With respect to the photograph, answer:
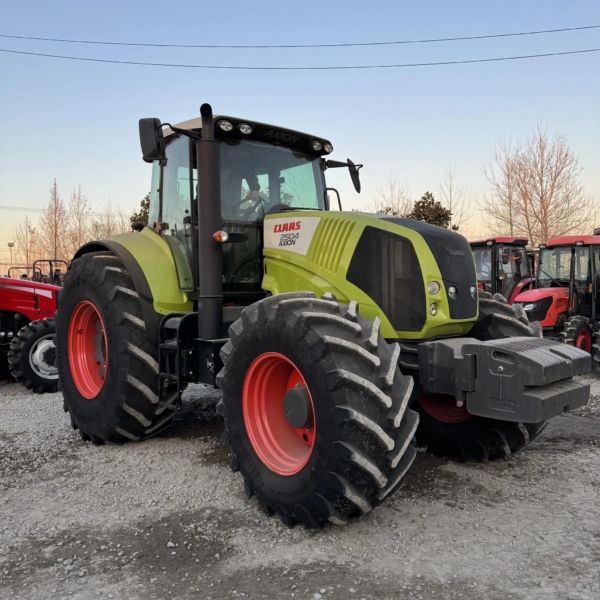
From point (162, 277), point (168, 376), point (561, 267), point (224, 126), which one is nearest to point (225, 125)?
point (224, 126)

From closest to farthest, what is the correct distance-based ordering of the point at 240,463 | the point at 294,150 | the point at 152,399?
1. the point at 240,463
2. the point at 152,399
3. the point at 294,150

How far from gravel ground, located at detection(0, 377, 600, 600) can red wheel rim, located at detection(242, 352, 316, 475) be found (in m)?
0.38

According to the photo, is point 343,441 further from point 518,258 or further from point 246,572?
point 518,258

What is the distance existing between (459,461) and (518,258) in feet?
31.0

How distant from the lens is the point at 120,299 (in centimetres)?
478

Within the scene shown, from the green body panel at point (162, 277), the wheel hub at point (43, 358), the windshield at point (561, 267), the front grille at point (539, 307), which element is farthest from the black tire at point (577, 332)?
the wheel hub at point (43, 358)

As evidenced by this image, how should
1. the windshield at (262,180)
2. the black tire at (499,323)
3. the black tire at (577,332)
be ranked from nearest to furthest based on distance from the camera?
1. the black tire at (499,323)
2. the windshield at (262,180)
3. the black tire at (577,332)

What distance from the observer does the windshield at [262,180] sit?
4.68 m

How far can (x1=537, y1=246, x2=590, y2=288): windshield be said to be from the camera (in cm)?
1023

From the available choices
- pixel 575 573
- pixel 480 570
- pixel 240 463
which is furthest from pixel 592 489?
pixel 240 463

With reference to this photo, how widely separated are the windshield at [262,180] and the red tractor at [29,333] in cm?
440

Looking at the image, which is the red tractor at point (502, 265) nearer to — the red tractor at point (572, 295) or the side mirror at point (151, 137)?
the red tractor at point (572, 295)

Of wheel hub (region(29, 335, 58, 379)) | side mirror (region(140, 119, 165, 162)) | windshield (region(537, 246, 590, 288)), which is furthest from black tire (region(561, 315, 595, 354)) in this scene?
wheel hub (region(29, 335, 58, 379))

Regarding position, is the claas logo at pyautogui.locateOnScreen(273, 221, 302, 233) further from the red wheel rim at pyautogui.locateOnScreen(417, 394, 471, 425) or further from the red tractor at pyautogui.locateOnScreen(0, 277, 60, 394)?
the red tractor at pyautogui.locateOnScreen(0, 277, 60, 394)
